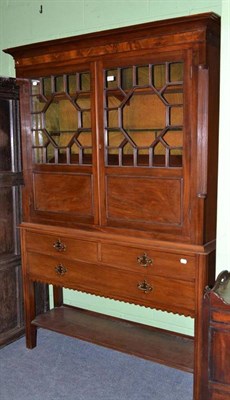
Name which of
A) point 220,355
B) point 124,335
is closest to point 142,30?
point 220,355

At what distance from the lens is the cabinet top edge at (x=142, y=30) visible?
2.10 metres

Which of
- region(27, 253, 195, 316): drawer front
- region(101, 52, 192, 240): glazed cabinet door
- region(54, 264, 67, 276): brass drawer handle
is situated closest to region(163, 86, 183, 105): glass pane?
region(101, 52, 192, 240): glazed cabinet door

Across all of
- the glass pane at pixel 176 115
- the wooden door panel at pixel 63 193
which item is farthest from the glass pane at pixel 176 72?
the wooden door panel at pixel 63 193

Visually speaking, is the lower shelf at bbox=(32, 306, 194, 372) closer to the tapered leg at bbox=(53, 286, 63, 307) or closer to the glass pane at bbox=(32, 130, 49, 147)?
the tapered leg at bbox=(53, 286, 63, 307)

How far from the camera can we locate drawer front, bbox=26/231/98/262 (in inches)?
104

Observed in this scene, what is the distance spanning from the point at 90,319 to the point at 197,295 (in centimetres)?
106

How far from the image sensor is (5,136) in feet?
9.75

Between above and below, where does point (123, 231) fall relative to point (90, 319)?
above

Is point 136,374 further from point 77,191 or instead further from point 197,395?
point 77,191

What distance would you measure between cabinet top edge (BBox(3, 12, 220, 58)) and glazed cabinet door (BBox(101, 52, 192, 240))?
0.12 meters

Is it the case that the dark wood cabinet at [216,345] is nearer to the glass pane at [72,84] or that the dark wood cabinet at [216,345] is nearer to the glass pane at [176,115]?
the glass pane at [176,115]

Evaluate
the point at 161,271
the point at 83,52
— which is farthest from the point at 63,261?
the point at 83,52

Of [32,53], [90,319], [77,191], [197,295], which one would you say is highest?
[32,53]

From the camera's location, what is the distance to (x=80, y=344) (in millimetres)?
3119
